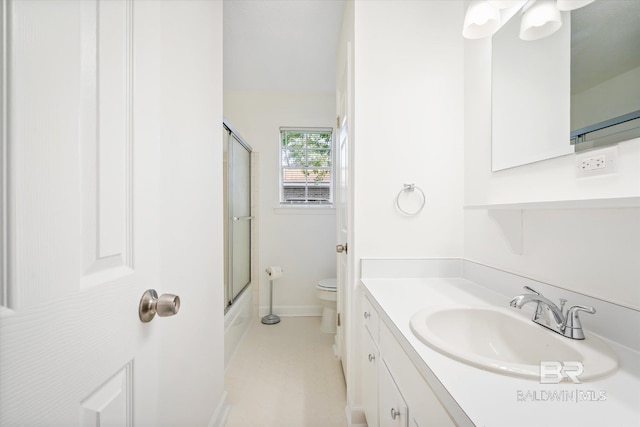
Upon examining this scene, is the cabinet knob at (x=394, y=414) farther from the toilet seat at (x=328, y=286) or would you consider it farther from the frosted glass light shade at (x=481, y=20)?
the toilet seat at (x=328, y=286)

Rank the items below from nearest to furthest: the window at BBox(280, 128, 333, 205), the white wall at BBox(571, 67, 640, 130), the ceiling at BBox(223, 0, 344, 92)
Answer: the white wall at BBox(571, 67, 640, 130) < the ceiling at BBox(223, 0, 344, 92) < the window at BBox(280, 128, 333, 205)

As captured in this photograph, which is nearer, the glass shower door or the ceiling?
the ceiling

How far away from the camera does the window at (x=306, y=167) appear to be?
11.0 feet

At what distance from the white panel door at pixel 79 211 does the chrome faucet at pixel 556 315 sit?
3.07ft

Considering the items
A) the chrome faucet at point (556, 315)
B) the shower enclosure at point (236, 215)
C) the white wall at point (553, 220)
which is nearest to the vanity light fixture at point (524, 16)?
the white wall at point (553, 220)

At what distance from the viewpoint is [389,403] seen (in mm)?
985

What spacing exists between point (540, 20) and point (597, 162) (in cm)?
58

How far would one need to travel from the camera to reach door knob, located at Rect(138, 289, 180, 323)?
24.1 inches

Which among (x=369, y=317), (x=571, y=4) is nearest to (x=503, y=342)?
(x=369, y=317)

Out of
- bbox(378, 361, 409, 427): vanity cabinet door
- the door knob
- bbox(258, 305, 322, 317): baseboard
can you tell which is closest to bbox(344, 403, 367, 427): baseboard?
bbox(378, 361, 409, 427): vanity cabinet door

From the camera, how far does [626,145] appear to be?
760mm

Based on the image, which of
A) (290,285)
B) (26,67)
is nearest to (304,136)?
(290,285)

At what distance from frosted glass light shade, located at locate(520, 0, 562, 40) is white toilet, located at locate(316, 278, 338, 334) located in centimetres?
219

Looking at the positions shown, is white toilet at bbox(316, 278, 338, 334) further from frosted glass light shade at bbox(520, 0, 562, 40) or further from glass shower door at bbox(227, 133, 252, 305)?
frosted glass light shade at bbox(520, 0, 562, 40)
